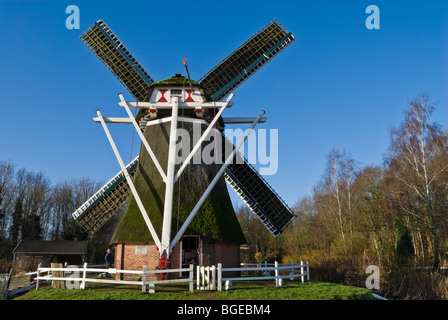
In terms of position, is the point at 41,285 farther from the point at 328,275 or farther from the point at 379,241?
the point at 379,241

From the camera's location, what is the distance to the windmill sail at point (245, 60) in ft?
64.8

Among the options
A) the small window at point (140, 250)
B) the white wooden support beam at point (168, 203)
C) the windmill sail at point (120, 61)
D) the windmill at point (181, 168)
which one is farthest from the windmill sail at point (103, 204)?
the white wooden support beam at point (168, 203)

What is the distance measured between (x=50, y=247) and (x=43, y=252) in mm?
884

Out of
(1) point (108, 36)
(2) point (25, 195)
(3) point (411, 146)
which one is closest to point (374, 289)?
(3) point (411, 146)

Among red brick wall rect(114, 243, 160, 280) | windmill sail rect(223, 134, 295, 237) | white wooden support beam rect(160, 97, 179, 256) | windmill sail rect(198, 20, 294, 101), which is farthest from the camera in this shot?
windmill sail rect(198, 20, 294, 101)

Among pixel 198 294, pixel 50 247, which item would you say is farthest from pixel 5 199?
pixel 198 294

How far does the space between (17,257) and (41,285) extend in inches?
762

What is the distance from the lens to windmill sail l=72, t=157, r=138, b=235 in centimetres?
1847

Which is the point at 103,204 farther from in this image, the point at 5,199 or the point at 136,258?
the point at 5,199

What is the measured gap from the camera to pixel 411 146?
21.8m

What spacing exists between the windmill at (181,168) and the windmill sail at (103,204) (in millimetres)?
51

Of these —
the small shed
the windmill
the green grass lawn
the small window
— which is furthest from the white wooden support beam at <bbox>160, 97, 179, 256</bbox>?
the small shed

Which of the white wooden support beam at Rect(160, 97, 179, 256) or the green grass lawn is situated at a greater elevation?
the white wooden support beam at Rect(160, 97, 179, 256)

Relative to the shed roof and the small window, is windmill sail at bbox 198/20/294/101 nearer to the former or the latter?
the small window
